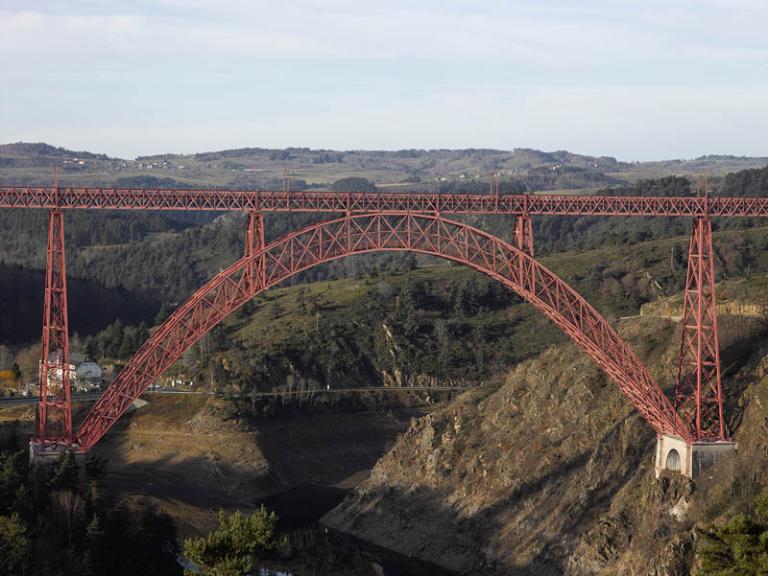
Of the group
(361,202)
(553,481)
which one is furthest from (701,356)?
(361,202)

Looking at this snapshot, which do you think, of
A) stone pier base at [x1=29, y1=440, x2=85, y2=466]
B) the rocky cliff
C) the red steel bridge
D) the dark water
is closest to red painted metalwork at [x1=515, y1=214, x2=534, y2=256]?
the red steel bridge

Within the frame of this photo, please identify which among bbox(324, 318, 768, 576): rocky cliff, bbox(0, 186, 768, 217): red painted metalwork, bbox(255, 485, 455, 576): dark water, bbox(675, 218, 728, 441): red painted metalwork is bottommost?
bbox(255, 485, 455, 576): dark water

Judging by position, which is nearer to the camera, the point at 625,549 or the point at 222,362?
the point at 625,549

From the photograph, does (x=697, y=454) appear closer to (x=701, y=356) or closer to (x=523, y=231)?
(x=701, y=356)

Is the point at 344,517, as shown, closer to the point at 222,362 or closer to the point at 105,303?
the point at 222,362

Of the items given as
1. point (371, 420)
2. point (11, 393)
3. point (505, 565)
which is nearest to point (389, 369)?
point (371, 420)

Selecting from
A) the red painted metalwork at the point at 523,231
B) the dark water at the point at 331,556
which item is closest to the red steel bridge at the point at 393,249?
the red painted metalwork at the point at 523,231

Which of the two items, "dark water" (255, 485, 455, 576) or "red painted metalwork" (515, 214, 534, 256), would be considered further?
"dark water" (255, 485, 455, 576)

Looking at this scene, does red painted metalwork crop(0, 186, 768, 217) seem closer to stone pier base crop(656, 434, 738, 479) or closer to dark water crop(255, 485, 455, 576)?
stone pier base crop(656, 434, 738, 479)

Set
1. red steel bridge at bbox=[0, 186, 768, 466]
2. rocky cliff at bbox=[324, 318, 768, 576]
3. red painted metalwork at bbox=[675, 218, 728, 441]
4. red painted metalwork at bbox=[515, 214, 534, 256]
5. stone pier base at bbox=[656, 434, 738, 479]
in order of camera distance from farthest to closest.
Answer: red painted metalwork at bbox=[515, 214, 534, 256] < red steel bridge at bbox=[0, 186, 768, 466] < red painted metalwork at bbox=[675, 218, 728, 441] < stone pier base at bbox=[656, 434, 738, 479] < rocky cliff at bbox=[324, 318, 768, 576]
